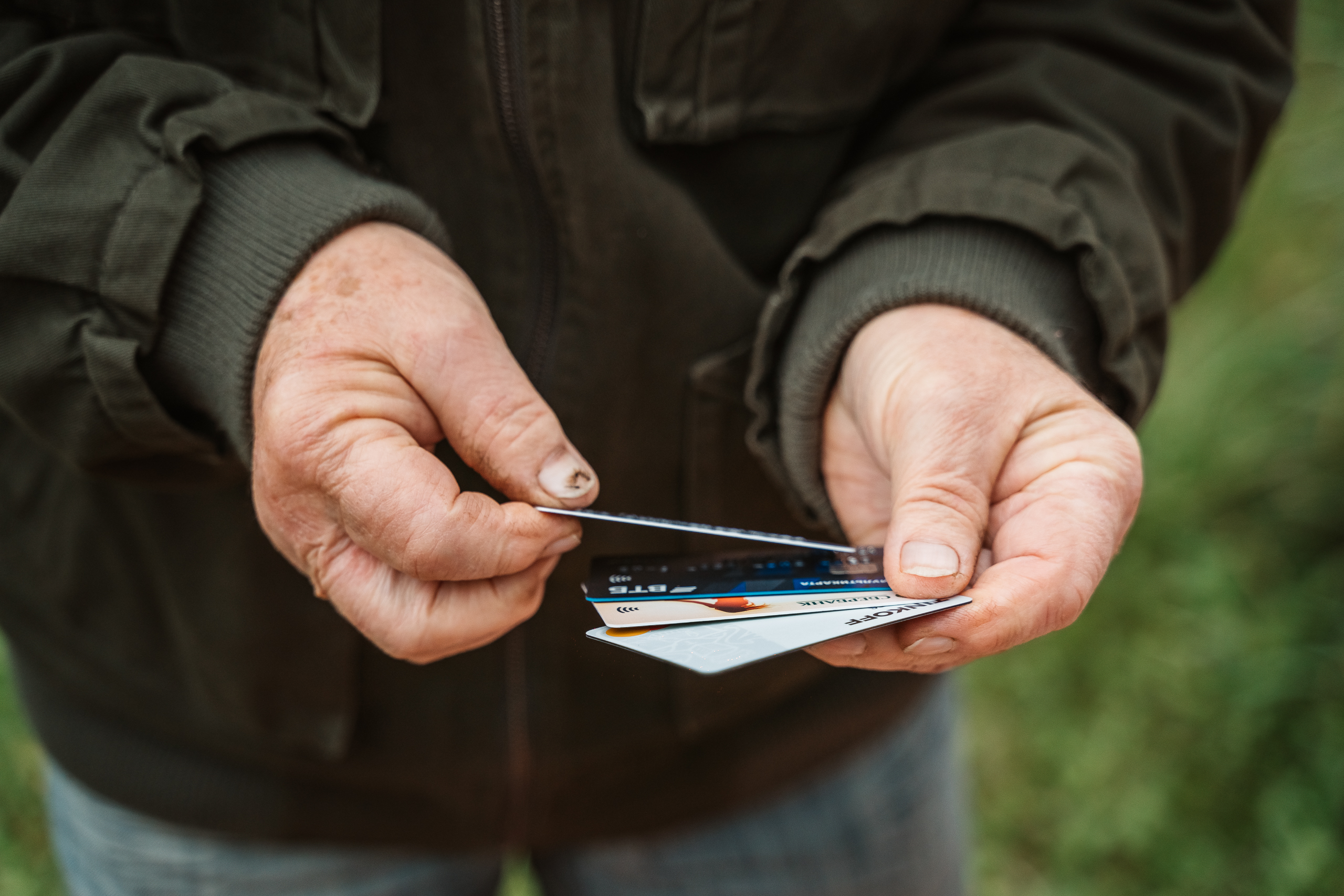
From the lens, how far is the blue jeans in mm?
1352

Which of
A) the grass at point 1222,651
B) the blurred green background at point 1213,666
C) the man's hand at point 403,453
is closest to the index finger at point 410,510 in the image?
the man's hand at point 403,453

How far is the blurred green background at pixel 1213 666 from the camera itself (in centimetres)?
244

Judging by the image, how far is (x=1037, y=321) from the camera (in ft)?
3.44

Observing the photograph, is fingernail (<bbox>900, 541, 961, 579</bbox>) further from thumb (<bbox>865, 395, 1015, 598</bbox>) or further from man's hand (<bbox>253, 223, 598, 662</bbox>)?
man's hand (<bbox>253, 223, 598, 662</bbox>)

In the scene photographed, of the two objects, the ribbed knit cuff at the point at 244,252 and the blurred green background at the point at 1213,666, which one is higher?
the ribbed knit cuff at the point at 244,252

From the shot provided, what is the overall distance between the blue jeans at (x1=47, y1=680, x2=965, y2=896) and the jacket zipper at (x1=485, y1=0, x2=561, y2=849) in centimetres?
16

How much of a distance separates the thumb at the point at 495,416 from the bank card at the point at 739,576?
0.11 m

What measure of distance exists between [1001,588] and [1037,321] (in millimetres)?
366

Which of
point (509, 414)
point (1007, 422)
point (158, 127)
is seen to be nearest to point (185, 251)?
point (158, 127)

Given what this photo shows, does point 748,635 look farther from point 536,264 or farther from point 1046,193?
point 1046,193

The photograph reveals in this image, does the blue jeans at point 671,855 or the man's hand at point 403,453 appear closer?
the man's hand at point 403,453

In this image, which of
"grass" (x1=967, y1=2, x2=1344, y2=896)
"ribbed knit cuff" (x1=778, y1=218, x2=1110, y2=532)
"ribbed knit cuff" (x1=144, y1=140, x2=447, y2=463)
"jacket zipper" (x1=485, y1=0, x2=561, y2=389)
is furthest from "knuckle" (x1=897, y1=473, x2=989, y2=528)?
"grass" (x1=967, y1=2, x2=1344, y2=896)

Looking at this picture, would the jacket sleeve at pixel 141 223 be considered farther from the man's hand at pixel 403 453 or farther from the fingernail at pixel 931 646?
the fingernail at pixel 931 646

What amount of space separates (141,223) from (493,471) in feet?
1.41
